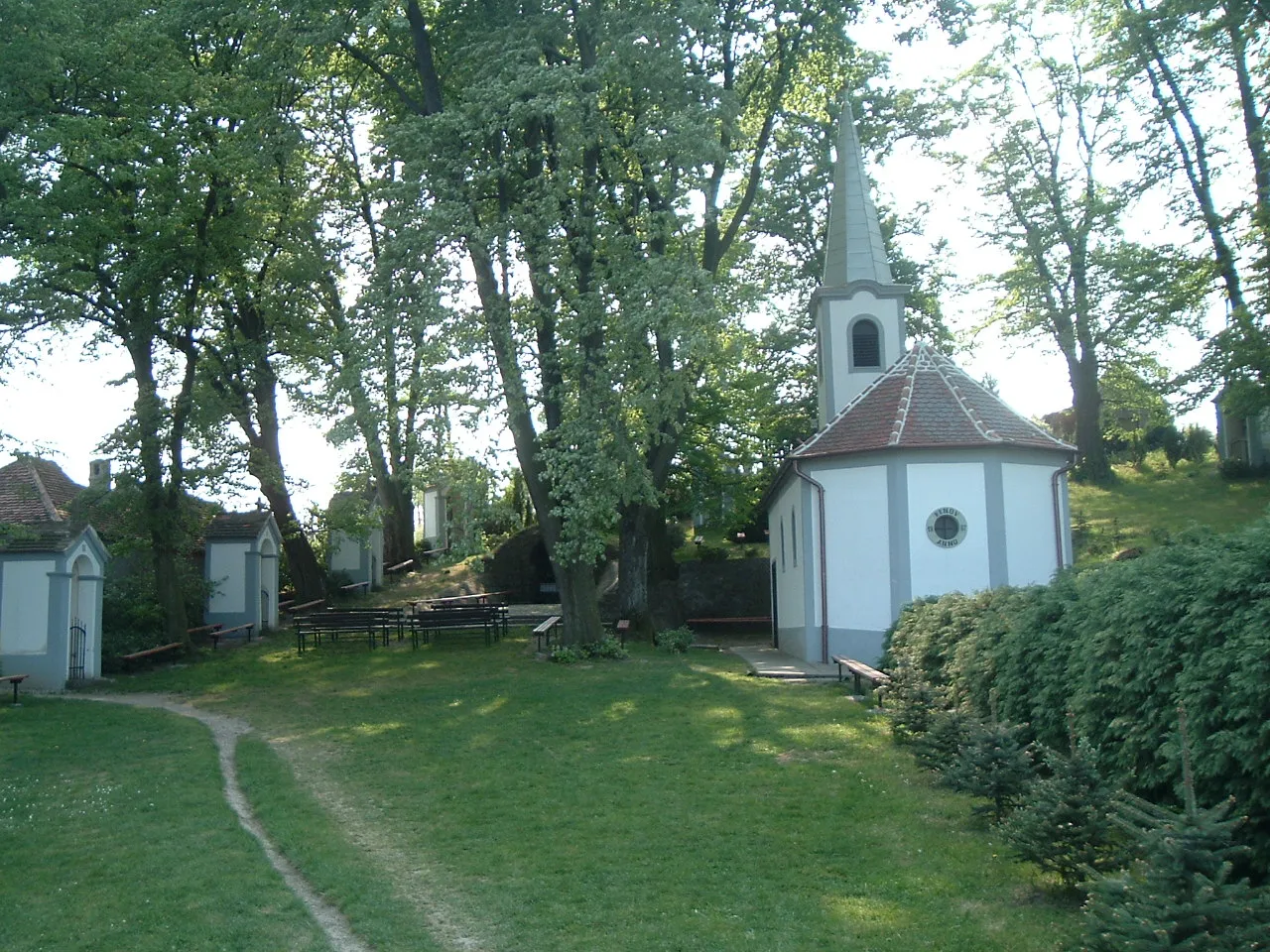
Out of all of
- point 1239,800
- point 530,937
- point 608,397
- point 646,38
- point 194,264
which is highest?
point 646,38

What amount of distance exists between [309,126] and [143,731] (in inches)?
559

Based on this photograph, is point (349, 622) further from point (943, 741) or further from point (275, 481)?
point (943, 741)

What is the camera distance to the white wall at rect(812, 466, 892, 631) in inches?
819

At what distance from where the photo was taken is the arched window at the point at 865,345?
25.6m

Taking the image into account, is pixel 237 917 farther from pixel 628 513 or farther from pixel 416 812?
pixel 628 513

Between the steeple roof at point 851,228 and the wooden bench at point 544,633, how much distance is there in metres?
10.2

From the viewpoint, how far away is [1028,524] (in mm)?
20750


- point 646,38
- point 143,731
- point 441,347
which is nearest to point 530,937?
point 143,731

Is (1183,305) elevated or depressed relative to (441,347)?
elevated

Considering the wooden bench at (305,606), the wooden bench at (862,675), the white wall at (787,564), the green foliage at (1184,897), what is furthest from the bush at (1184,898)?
the wooden bench at (305,606)

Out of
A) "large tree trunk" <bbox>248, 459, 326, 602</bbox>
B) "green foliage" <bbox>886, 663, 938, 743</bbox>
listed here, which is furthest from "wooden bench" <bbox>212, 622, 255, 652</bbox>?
"green foliage" <bbox>886, 663, 938, 743</bbox>

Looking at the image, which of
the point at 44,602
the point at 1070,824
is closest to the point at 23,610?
the point at 44,602

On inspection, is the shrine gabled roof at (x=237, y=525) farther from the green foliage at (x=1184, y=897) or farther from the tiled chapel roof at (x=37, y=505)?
the green foliage at (x=1184, y=897)

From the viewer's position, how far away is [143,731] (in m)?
15.2
